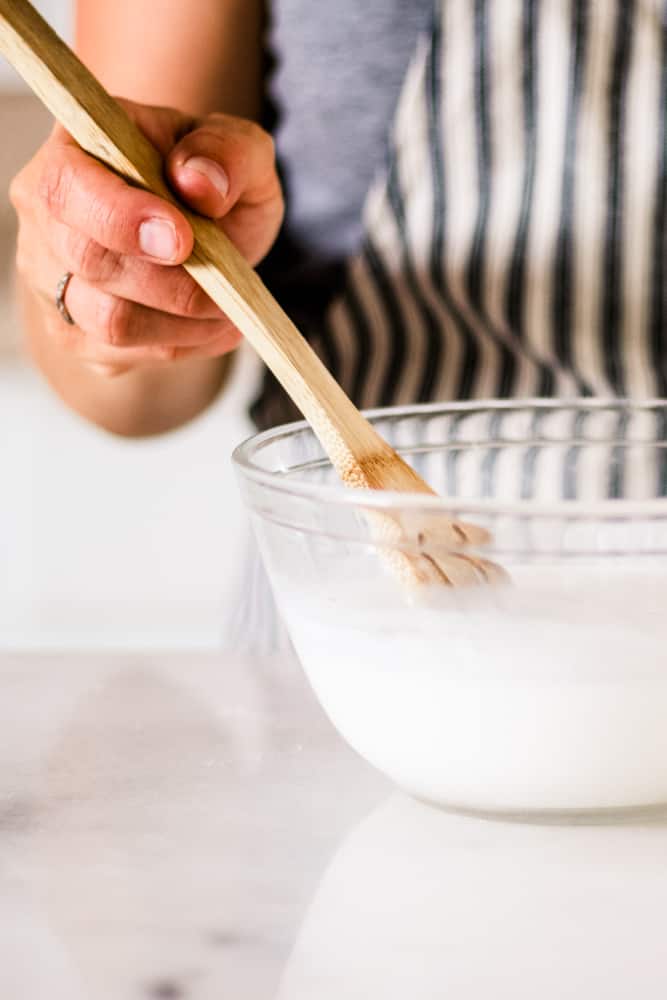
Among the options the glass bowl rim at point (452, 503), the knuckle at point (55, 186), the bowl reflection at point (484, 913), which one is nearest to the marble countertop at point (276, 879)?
the bowl reflection at point (484, 913)

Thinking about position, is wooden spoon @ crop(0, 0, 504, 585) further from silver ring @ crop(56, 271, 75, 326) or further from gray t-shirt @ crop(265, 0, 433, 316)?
gray t-shirt @ crop(265, 0, 433, 316)

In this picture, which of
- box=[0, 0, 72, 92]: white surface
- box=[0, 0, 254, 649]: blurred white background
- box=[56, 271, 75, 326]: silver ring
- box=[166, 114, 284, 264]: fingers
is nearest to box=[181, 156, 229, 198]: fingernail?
box=[166, 114, 284, 264]: fingers

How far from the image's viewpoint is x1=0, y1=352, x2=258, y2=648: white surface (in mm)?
2445

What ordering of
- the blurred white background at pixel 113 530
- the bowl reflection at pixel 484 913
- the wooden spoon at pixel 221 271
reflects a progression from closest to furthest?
1. the bowl reflection at pixel 484 913
2. the wooden spoon at pixel 221 271
3. the blurred white background at pixel 113 530

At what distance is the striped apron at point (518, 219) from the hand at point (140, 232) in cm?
21

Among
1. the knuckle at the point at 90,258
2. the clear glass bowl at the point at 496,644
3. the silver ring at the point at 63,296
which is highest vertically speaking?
the knuckle at the point at 90,258

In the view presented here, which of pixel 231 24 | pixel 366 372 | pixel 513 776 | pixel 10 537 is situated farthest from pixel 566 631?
pixel 10 537

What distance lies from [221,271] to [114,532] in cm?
199

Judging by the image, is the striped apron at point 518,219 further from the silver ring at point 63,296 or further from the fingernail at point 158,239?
the fingernail at point 158,239

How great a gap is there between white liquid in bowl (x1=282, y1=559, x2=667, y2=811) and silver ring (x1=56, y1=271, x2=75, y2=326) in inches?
11.4

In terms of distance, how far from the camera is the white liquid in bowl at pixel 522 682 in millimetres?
465

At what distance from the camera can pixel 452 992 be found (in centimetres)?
40

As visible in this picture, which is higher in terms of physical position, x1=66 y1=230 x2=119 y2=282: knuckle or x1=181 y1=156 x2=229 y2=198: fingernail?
x1=181 y1=156 x2=229 y2=198: fingernail

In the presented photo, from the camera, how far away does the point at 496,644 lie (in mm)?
468
